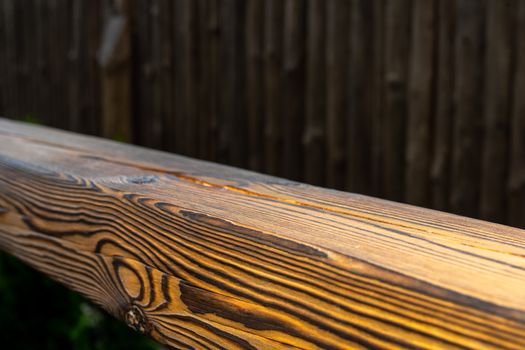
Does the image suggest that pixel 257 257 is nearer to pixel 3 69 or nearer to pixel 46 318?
pixel 46 318

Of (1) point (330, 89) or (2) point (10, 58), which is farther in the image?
(2) point (10, 58)

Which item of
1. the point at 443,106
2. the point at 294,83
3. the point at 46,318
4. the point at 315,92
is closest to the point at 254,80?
the point at 294,83

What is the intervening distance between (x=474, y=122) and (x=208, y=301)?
2173mm

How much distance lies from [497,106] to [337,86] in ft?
2.49

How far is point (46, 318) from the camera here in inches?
90.8

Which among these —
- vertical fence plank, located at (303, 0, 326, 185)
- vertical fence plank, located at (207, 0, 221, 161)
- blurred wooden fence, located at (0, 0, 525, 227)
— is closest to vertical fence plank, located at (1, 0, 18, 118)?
blurred wooden fence, located at (0, 0, 525, 227)

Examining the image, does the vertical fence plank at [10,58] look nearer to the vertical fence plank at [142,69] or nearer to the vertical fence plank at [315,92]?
the vertical fence plank at [142,69]

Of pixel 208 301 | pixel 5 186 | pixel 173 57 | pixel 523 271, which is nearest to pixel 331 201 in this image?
pixel 208 301

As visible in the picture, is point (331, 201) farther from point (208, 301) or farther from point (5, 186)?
point (5, 186)

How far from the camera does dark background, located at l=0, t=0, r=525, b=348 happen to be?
269 centimetres

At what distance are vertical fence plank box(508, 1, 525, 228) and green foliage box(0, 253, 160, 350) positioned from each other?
1.38 metres

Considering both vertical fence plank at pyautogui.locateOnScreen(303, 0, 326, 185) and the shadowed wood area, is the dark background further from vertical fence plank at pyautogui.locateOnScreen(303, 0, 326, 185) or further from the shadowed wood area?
the shadowed wood area

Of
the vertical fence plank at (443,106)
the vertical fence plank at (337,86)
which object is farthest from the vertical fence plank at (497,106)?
the vertical fence plank at (337,86)

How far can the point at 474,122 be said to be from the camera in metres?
2.74
